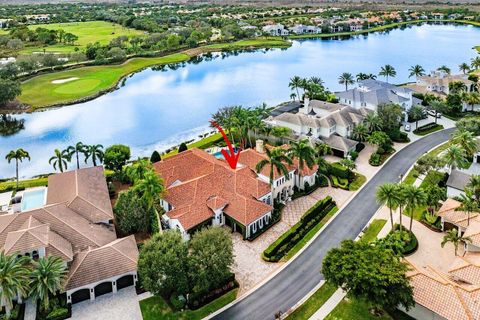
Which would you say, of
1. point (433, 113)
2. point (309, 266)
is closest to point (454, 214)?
point (309, 266)

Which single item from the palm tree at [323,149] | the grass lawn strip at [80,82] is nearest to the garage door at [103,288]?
the palm tree at [323,149]

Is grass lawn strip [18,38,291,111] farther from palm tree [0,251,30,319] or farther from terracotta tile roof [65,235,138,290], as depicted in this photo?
palm tree [0,251,30,319]

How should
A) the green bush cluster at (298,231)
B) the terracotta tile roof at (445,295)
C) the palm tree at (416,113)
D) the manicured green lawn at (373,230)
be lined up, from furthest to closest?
the palm tree at (416,113) < the manicured green lawn at (373,230) < the green bush cluster at (298,231) < the terracotta tile roof at (445,295)

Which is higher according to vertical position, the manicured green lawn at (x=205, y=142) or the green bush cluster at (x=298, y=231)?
the manicured green lawn at (x=205, y=142)

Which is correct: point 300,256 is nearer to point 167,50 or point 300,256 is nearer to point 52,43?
point 167,50

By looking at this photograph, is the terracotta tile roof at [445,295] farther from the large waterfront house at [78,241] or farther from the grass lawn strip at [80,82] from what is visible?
the grass lawn strip at [80,82]

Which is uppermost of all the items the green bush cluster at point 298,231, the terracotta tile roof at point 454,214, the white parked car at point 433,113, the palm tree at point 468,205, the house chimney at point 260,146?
the house chimney at point 260,146

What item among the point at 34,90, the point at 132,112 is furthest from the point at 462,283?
the point at 34,90
